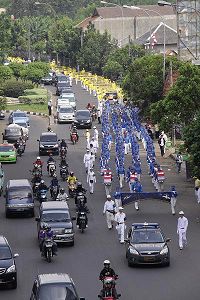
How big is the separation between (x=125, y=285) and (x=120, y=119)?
49556 mm

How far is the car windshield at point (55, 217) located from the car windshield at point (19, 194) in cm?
551

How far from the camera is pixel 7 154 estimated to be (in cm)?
6412

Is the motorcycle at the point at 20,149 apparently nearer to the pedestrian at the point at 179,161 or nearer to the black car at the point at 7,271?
the pedestrian at the point at 179,161

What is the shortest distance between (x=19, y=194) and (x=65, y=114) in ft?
133

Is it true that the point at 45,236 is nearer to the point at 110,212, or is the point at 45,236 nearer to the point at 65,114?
the point at 110,212

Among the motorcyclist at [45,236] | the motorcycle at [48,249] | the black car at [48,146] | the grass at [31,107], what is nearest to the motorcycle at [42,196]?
the motorcyclist at [45,236]

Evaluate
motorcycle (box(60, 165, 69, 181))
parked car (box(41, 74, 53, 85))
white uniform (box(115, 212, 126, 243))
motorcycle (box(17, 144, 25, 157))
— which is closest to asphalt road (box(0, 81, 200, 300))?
white uniform (box(115, 212, 126, 243))

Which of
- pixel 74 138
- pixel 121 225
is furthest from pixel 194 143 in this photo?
pixel 74 138

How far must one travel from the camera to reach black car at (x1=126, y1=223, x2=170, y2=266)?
35844 millimetres

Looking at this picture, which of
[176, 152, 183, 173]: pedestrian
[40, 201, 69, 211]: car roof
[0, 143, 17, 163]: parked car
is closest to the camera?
[40, 201, 69, 211]: car roof

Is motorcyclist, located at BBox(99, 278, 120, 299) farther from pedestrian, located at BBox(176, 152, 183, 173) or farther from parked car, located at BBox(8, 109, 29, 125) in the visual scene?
parked car, located at BBox(8, 109, 29, 125)

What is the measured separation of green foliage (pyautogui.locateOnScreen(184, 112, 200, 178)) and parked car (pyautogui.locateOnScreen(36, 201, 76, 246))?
23.9ft

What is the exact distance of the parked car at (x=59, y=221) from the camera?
39.8 m

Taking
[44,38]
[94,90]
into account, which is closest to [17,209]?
[94,90]
